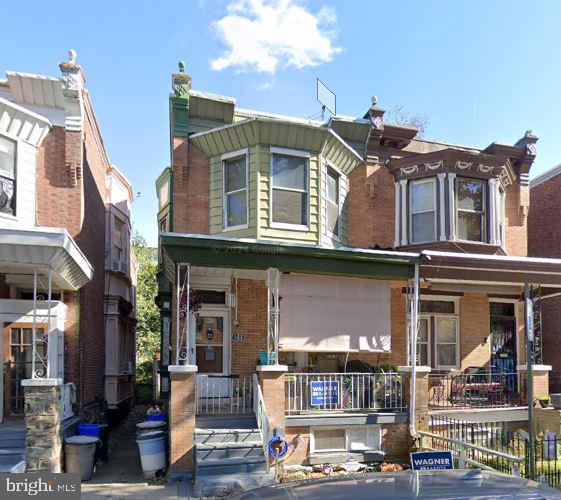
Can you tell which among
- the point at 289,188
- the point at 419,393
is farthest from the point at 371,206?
the point at 419,393

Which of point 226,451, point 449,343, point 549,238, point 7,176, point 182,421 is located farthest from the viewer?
point 549,238

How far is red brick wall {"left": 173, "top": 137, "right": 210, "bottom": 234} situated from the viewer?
1250 centimetres

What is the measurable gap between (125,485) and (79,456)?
3.37 ft

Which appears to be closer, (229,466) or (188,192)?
(229,466)

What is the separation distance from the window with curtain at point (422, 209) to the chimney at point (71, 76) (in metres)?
8.93

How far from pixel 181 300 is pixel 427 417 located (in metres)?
5.91

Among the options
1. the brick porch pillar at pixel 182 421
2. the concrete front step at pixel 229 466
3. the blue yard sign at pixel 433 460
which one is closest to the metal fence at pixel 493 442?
the blue yard sign at pixel 433 460

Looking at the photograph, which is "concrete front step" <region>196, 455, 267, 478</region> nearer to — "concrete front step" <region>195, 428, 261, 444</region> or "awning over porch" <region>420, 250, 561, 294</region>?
Result: "concrete front step" <region>195, 428, 261, 444</region>

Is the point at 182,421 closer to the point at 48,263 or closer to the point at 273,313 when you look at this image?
the point at 273,313

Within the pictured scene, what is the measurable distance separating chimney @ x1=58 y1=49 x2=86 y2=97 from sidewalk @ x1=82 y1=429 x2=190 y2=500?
27.6ft

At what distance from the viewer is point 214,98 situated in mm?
12562

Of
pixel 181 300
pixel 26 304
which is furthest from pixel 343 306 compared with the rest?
pixel 26 304

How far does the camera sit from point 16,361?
1057 cm

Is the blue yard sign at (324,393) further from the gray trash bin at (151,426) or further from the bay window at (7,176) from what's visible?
the bay window at (7,176)
